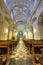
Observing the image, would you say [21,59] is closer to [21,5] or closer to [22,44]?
[22,44]

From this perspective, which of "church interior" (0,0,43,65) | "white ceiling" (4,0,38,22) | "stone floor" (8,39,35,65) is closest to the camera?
"stone floor" (8,39,35,65)

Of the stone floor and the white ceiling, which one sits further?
the white ceiling

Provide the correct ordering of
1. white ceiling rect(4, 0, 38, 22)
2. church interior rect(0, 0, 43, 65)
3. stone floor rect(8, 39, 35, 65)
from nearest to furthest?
stone floor rect(8, 39, 35, 65) → church interior rect(0, 0, 43, 65) → white ceiling rect(4, 0, 38, 22)

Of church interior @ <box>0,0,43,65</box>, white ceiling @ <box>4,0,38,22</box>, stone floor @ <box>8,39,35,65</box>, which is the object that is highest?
white ceiling @ <box>4,0,38,22</box>

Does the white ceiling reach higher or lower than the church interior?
higher

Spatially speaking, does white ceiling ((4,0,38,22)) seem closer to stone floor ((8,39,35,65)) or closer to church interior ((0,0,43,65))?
church interior ((0,0,43,65))

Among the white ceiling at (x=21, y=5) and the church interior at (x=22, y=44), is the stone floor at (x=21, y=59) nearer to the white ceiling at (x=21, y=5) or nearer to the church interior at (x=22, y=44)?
the church interior at (x=22, y=44)

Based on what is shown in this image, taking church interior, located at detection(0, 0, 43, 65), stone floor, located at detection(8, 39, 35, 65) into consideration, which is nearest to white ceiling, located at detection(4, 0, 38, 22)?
church interior, located at detection(0, 0, 43, 65)

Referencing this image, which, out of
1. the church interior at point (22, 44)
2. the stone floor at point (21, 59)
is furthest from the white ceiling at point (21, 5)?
the stone floor at point (21, 59)

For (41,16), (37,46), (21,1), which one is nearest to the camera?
(37,46)

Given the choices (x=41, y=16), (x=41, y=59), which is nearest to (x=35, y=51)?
(x=41, y=59)

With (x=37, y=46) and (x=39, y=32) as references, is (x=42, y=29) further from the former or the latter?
(x=37, y=46)

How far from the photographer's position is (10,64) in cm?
528

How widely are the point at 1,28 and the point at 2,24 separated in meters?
0.47
